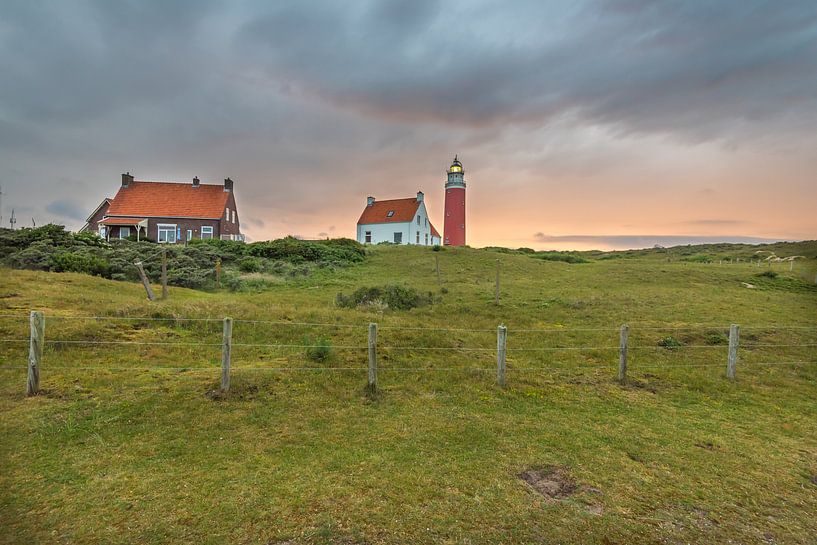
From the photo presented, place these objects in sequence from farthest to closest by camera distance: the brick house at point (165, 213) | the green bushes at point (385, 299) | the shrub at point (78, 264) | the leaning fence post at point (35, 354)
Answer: the brick house at point (165, 213), the shrub at point (78, 264), the green bushes at point (385, 299), the leaning fence post at point (35, 354)

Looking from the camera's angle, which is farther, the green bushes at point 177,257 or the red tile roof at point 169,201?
the red tile roof at point 169,201

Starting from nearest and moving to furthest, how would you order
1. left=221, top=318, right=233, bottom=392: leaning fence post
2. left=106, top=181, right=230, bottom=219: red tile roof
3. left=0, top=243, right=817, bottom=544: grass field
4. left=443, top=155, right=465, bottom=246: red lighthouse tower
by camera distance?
left=0, top=243, right=817, bottom=544: grass field
left=221, top=318, right=233, bottom=392: leaning fence post
left=106, top=181, right=230, bottom=219: red tile roof
left=443, top=155, right=465, bottom=246: red lighthouse tower

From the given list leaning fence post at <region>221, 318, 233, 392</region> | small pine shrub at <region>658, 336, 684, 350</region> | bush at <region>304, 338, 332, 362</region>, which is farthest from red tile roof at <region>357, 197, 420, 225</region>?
leaning fence post at <region>221, 318, 233, 392</region>

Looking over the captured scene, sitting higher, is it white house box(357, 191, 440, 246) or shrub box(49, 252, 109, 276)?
white house box(357, 191, 440, 246)

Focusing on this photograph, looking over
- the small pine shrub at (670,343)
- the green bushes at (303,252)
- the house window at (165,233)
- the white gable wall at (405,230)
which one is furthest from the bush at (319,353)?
the white gable wall at (405,230)

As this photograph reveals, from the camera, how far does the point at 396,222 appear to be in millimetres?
54469

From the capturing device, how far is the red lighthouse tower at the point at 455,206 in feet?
191

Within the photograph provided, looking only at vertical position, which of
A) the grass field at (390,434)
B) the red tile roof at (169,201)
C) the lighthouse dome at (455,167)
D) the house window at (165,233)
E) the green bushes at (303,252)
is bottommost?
the grass field at (390,434)

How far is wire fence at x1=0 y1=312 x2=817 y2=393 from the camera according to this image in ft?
34.6

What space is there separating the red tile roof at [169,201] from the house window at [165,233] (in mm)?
1108

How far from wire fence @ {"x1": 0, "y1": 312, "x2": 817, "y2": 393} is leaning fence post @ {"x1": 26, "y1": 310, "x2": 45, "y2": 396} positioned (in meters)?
0.02

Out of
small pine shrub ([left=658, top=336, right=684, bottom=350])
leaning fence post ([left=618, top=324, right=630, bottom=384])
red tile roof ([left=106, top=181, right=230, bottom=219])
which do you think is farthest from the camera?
red tile roof ([left=106, top=181, right=230, bottom=219])

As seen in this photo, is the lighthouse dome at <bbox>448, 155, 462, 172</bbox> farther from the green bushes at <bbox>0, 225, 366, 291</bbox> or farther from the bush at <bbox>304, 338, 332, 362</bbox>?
the bush at <bbox>304, 338, 332, 362</bbox>

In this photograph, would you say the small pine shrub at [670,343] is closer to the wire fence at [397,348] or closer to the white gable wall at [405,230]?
the wire fence at [397,348]
